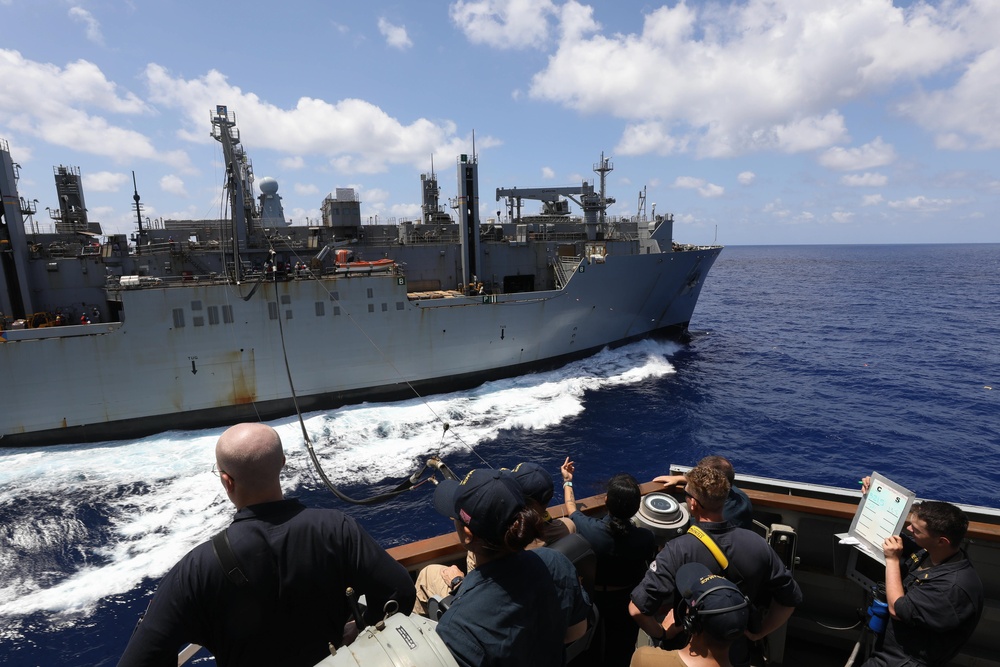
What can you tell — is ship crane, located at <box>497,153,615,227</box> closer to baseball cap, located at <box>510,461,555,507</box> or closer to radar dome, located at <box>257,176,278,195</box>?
radar dome, located at <box>257,176,278,195</box>

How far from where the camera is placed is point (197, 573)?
1.87 meters

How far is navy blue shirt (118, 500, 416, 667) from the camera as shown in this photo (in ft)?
6.08

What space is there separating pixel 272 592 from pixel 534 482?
62.9 inches

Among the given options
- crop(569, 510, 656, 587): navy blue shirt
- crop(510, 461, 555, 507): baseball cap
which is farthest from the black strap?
crop(569, 510, 656, 587): navy blue shirt

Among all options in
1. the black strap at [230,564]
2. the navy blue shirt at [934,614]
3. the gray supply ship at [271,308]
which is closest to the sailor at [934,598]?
the navy blue shirt at [934,614]

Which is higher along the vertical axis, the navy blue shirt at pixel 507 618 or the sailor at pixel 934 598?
the navy blue shirt at pixel 507 618

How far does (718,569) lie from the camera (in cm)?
268

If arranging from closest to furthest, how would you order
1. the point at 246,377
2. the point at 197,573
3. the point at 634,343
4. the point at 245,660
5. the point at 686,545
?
the point at 197,573
the point at 245,660
the point at 686,545
the point at 246,377
the point at 634,343

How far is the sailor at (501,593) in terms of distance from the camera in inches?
77.3

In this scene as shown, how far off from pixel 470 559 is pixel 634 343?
26211 millimetres

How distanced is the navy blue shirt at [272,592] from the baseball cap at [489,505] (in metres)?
0.45

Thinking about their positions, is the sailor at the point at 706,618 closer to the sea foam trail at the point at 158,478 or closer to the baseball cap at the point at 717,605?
the baseball cap at the point at 717,605

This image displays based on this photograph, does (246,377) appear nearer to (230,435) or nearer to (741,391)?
(230,435)

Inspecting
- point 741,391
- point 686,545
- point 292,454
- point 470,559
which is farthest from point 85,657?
point 741,391
